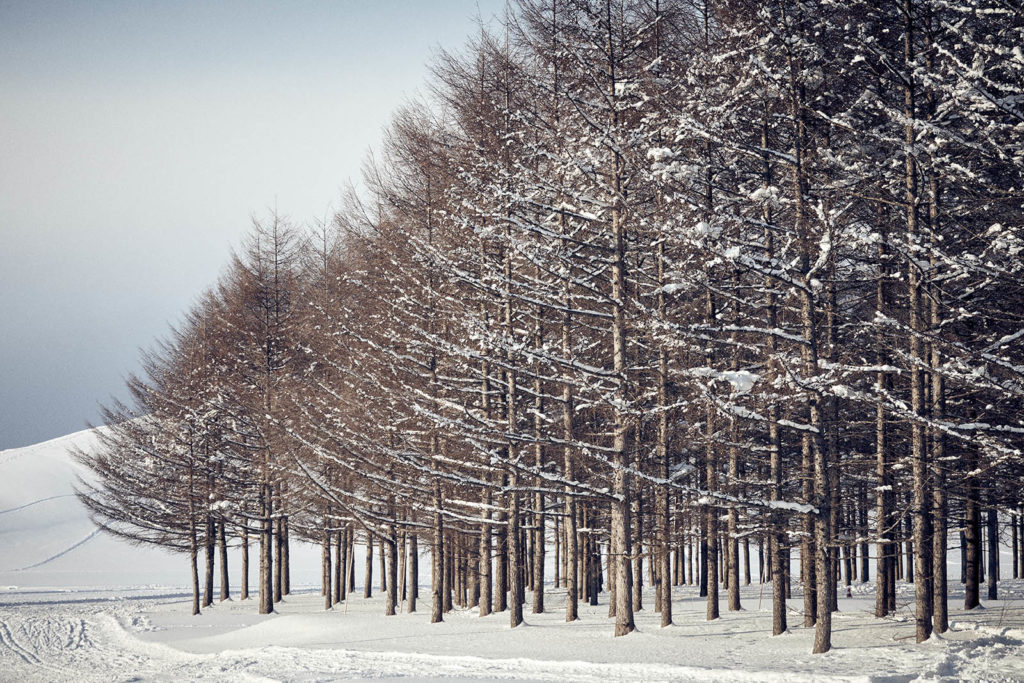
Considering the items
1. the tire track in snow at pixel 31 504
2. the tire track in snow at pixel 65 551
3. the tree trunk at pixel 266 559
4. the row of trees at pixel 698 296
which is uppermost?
Result: the row of trees at pixel 698 296

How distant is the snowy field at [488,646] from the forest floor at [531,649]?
33 millimetres

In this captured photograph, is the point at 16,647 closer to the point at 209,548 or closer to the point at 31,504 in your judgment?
the point at 209,548

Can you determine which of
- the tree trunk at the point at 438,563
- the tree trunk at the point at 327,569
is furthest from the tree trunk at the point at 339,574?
the tree trunk at the point at 438,563

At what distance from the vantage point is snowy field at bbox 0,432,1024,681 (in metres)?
11.0

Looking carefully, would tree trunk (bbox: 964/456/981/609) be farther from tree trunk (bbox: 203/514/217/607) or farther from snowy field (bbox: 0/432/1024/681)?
tree trunk (bbox: 203/514/217/607)

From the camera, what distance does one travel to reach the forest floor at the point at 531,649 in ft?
35.9

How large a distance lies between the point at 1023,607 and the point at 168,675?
666 inches

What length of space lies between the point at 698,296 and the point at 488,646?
782cm

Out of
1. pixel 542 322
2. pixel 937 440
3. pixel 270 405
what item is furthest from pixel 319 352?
pixel 937 440

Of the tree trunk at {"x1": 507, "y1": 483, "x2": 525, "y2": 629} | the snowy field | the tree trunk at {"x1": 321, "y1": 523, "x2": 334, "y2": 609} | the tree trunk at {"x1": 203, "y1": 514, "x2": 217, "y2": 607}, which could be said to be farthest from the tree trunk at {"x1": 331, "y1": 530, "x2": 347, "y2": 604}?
the tree trunk at {"x1": 507, "y1": 483, "x2": 525, "y2": 629}

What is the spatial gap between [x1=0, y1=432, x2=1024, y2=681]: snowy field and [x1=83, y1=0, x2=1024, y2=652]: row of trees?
758mm

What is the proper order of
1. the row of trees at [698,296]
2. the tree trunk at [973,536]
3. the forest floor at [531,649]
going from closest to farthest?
1. the forest floor at [531,649]
2. the row of trees at [698,296]
3. the tree trunk at [973,536]

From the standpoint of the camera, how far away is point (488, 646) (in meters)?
14.4

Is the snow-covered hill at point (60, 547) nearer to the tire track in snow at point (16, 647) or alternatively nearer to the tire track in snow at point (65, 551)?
the tire track in snow at point (65, 551)
